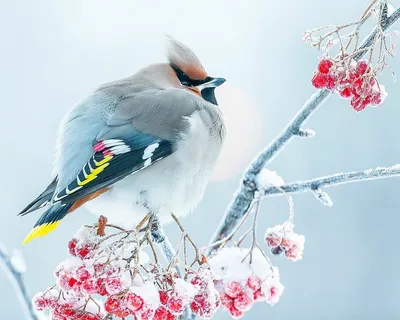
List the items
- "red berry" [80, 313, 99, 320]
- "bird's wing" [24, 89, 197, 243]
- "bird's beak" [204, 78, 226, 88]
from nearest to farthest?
"red berry" [80, 313, 99, 320] < "bird's wing" [24, 89, 197, 243] < "bird's beak" [204, 78, 226, 88]

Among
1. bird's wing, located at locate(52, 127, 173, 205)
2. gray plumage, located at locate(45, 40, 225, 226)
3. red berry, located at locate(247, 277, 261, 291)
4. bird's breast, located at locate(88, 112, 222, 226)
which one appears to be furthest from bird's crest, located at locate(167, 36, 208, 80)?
red berry, located at locate(247, 277, 261, 291)

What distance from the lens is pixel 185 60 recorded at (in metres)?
2.11

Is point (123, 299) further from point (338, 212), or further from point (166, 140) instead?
point (338, 212)

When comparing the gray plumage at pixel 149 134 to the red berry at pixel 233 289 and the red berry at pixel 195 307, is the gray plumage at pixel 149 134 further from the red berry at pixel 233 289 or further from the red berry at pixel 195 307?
the red berry at pixel 195 307

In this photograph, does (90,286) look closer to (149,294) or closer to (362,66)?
(149,294)

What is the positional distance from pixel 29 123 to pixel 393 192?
3417 millimetres

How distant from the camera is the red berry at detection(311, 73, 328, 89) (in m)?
1.42

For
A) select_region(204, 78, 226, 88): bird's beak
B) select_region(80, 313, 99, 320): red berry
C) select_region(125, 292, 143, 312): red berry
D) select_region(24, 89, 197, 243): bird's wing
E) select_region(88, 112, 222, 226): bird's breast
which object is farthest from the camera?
select_region(204, 78, 226, 88): bird's beak

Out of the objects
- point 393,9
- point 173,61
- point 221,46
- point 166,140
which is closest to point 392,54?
point 393,9

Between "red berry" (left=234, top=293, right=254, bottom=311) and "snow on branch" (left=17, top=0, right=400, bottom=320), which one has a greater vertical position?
"snow on branch" (left=17, top=0, right=400, bottom=320)

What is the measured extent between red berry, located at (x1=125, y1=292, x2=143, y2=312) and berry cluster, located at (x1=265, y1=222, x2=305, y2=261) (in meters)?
0.47

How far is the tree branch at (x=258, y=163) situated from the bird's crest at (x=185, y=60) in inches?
24.7

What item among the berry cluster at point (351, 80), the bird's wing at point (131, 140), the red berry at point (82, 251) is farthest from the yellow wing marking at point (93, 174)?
the berry cluster at point (351, 80)

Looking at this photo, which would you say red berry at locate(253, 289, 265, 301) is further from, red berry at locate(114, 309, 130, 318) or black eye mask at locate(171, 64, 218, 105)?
black eye mask at locate(171, 64, 218, 105)
